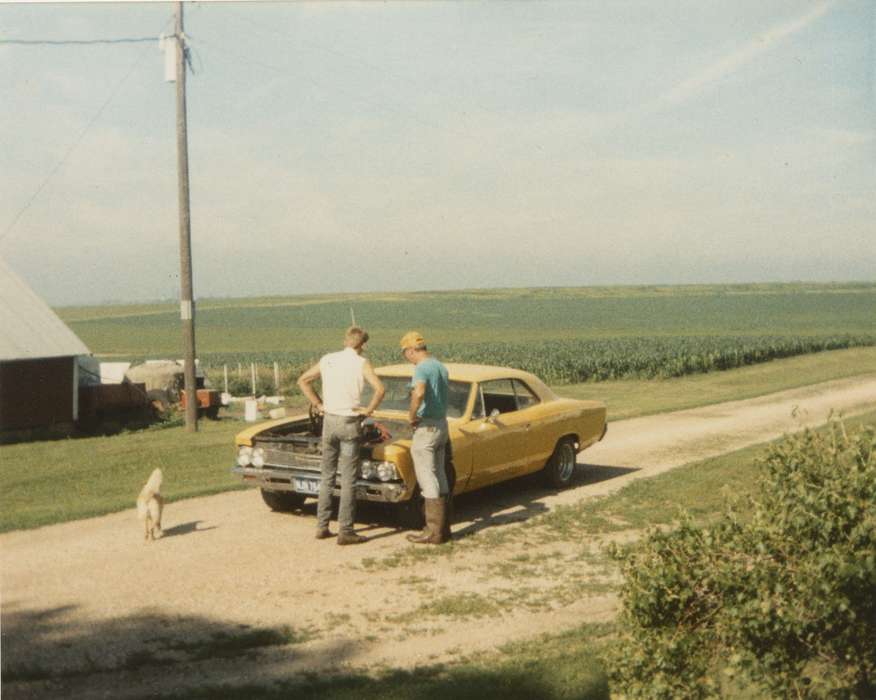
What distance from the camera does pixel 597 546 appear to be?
841 cm

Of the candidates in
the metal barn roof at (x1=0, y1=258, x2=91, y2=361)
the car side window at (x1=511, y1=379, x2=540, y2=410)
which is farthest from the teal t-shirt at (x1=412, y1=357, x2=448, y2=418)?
the metal barn roof at (x1=0, y1=258, x2=91, y2=361)

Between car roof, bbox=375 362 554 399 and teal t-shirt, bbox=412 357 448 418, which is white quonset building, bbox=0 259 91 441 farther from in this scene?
teal t-shirt, bbox=412 357 448 418

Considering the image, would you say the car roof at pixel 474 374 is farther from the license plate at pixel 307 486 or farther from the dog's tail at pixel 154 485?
the dog's tail at pixel 154 485

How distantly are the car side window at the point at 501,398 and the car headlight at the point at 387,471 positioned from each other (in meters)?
2.19

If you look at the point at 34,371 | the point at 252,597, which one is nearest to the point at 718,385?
the point at 34,371

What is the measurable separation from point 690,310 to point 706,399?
99217mm

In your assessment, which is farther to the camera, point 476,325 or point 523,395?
point 476,325

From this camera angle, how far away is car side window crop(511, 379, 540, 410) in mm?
10578

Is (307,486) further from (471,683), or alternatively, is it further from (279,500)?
(471,683)

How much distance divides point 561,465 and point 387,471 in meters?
3.26

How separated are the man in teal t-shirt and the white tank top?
481mm

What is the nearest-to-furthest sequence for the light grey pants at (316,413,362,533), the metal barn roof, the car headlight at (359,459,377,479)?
1. the light grey pants at (316,413,362,533)
2. the car headlight at (359,459,377,479)
3. the metal barn roof

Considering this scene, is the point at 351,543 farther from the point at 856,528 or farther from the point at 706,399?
the point at 706,399

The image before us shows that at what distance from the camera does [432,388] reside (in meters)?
8.28
